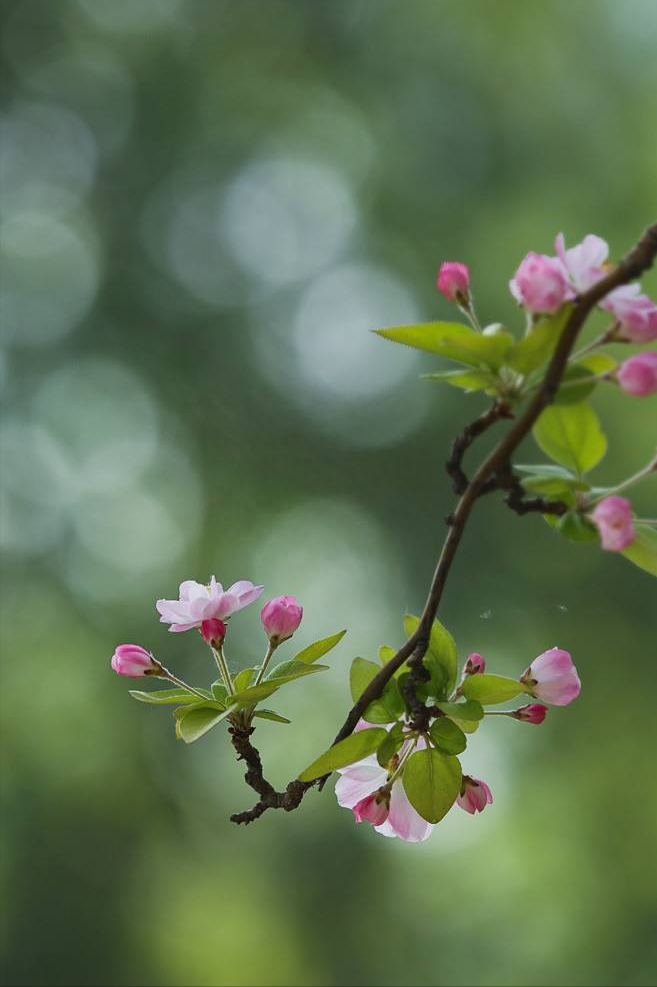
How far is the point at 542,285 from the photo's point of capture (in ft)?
1.32

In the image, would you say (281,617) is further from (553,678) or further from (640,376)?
(640,376)

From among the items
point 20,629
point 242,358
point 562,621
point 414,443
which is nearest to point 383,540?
point 414,443

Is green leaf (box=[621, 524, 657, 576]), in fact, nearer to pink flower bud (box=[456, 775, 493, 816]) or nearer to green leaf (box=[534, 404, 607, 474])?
green leaf (box=[534, 404, 607, 474])

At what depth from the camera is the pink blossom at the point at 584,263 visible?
1.38 ft

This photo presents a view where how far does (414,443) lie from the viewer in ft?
18.6

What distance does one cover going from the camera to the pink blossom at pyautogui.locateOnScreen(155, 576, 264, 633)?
0.57 meters

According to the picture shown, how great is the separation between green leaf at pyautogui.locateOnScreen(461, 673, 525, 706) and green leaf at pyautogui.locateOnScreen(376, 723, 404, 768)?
4 cm

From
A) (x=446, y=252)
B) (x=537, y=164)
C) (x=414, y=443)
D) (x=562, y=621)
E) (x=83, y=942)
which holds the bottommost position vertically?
(x=83, y=942)

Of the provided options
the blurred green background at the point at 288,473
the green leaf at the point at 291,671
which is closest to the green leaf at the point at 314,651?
the green leaf at the point at 291,671

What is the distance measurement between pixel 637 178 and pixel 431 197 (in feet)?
3.53

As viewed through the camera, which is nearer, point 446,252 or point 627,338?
point 627,338

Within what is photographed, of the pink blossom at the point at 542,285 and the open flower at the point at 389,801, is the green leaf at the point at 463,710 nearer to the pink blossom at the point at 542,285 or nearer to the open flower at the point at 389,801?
the open flower at the point at 389,801

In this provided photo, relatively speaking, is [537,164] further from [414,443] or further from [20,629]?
[20,629]

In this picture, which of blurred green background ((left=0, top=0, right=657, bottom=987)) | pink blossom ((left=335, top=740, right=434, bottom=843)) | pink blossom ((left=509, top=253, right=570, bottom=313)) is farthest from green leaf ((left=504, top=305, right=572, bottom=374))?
blurred green background ((left=0, top=0, right=657, bottom=987))
